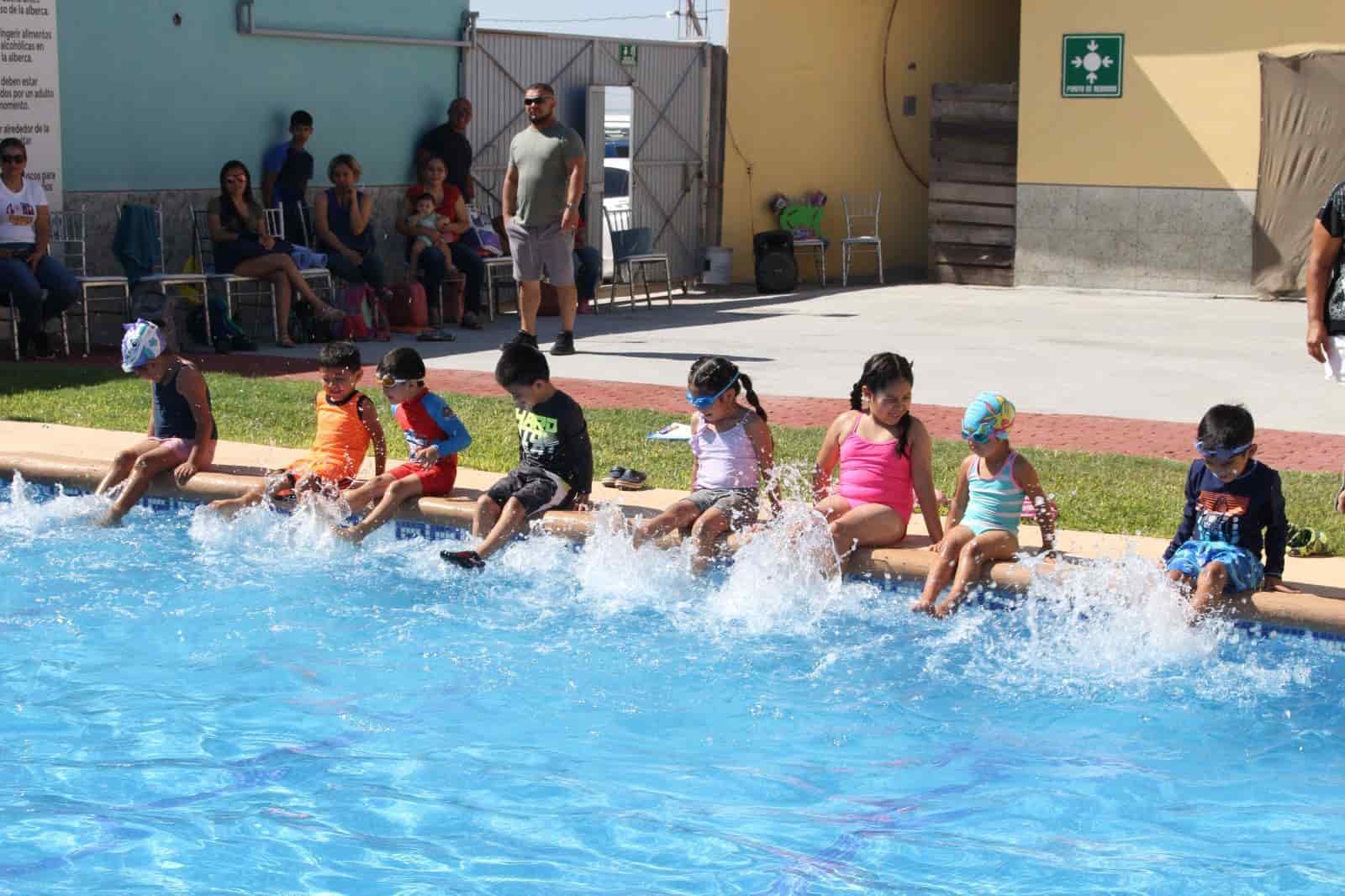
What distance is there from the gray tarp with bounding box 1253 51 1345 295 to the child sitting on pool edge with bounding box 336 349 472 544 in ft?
44.4

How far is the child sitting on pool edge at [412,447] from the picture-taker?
847 centimetres

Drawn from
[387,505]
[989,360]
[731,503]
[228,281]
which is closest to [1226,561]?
[731,503]

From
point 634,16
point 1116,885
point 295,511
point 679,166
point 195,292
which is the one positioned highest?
point 634,16

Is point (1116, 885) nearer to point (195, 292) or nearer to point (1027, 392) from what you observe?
point (1027, 392)

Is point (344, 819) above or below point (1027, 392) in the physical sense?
below

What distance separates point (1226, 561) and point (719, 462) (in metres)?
2.31

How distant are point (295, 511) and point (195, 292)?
6922 mm

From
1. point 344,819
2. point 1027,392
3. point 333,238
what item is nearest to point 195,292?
point 333,238

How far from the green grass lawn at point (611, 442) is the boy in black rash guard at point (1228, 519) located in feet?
3.81

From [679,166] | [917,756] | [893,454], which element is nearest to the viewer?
[917,756]

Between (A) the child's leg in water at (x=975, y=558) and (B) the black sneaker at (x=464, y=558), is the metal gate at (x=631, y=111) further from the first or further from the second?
(A) the child's leg in water at (x=975, y=558)

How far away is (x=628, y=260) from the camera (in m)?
19.0

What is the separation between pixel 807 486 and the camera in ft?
30.0

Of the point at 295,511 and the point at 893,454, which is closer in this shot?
the point at 893,454
